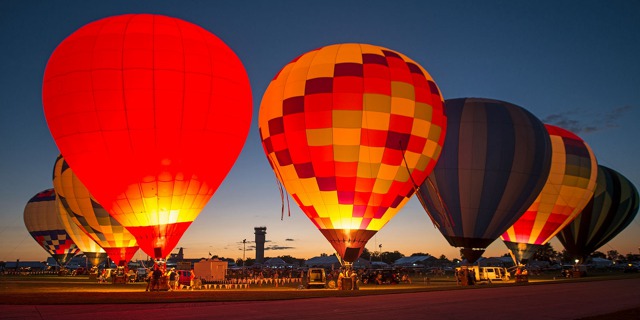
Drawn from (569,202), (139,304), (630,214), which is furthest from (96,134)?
(630,214)

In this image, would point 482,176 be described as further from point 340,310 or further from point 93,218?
point 93,218

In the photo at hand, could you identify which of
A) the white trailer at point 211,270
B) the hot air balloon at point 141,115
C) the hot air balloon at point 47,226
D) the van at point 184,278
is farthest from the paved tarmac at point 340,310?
the hot air balloon at point 47,226

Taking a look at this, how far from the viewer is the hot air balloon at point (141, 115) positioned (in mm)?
16266

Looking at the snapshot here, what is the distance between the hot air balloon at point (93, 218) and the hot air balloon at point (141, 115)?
11.4 m

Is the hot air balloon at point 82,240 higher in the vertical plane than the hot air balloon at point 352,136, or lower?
lower

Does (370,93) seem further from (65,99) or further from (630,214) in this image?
(630,214)

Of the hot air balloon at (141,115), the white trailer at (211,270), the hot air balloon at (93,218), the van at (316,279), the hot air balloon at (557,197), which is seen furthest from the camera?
the white trailer at (211,270)

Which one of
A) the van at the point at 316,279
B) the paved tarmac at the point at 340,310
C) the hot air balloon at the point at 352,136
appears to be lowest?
the paved tarmac at the point at 340,310

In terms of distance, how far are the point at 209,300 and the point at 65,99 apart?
8.45 metres

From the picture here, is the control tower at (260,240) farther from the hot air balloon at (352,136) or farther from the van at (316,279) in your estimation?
the hot air balloon at (352,136)

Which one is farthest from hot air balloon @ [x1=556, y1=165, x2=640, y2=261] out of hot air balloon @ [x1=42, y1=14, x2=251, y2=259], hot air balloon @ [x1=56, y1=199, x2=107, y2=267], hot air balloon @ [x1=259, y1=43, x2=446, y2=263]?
hot air balloon @ [x1=56, y1=199, x2=107, y2=267]

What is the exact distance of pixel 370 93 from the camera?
63.0ft

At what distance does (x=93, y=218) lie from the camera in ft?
A: 91.0

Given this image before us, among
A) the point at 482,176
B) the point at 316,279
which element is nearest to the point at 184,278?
the point at 316,279
